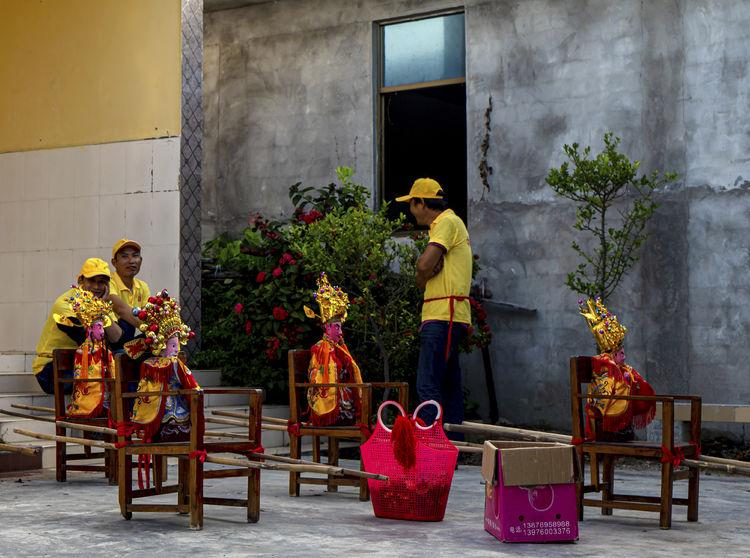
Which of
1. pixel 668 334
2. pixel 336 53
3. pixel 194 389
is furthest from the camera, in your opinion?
pixel 336 53

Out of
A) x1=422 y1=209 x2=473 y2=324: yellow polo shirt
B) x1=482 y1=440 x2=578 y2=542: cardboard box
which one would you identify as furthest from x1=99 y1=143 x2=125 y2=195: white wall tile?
x1=482 y1=440 x2=578 y2=542: cardboard box

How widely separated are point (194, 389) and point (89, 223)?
16.3ft

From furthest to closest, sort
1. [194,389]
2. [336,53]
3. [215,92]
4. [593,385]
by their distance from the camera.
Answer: [215,92] → [336,53] → [593,385] → [194,389]

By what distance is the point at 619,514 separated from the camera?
564cm

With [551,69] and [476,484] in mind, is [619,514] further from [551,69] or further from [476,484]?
[551,69]

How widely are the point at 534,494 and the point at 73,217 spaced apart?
6048 mm

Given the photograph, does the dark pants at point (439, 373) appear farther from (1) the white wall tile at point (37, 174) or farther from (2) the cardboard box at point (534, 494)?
Answer: (1) the white wall tile at point (37, 174)

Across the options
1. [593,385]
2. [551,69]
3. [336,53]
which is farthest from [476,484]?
[336,53]

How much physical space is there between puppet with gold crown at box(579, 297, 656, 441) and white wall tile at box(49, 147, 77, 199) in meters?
5.60

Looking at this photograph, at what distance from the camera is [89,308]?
6578 mm

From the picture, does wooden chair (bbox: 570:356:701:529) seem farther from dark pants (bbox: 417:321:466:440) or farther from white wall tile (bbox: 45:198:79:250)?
white wall tile (bbox: 45:198:79:250)

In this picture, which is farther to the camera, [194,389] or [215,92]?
[215,92]

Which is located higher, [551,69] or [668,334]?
[551,69]

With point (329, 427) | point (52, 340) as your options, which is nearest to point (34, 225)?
point (52, 340)
